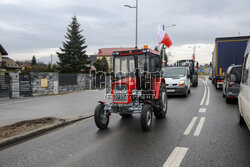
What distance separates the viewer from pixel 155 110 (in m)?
7.64

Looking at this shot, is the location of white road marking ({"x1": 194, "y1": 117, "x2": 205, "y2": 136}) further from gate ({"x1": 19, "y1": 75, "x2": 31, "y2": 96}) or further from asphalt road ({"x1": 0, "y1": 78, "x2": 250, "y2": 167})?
gate ({"x1": 19, "y1": 75, "x2": 31, "y2": 96})

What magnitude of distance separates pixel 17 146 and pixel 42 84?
13046mm

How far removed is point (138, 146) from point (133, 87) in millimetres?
1940

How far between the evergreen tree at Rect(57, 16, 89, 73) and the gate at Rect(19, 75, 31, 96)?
24927 millimetres

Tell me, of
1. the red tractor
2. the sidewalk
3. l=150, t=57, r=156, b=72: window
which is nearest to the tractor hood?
the red tractor

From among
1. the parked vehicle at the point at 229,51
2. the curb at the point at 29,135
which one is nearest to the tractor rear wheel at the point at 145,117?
the curb at the point at 29,135

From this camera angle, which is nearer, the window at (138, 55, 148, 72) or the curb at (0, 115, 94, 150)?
the curb at (0, 115, 94, 150)

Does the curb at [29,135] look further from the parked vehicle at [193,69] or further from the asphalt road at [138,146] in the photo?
the parked vehicle at [193,69]

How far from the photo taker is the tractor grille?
6.19 meters

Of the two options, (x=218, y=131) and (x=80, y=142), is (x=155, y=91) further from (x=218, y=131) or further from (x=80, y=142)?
(x=80, y=142)

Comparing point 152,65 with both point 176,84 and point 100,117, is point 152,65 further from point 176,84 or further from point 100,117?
point 176,84

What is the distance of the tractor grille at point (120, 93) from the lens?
619cm

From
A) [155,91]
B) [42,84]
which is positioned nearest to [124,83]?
[155,91]

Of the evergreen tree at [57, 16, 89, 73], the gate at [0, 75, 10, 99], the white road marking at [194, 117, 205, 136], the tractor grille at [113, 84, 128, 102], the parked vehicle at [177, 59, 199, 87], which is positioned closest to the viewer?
the white road marking at [194, 117, 205, 136]
